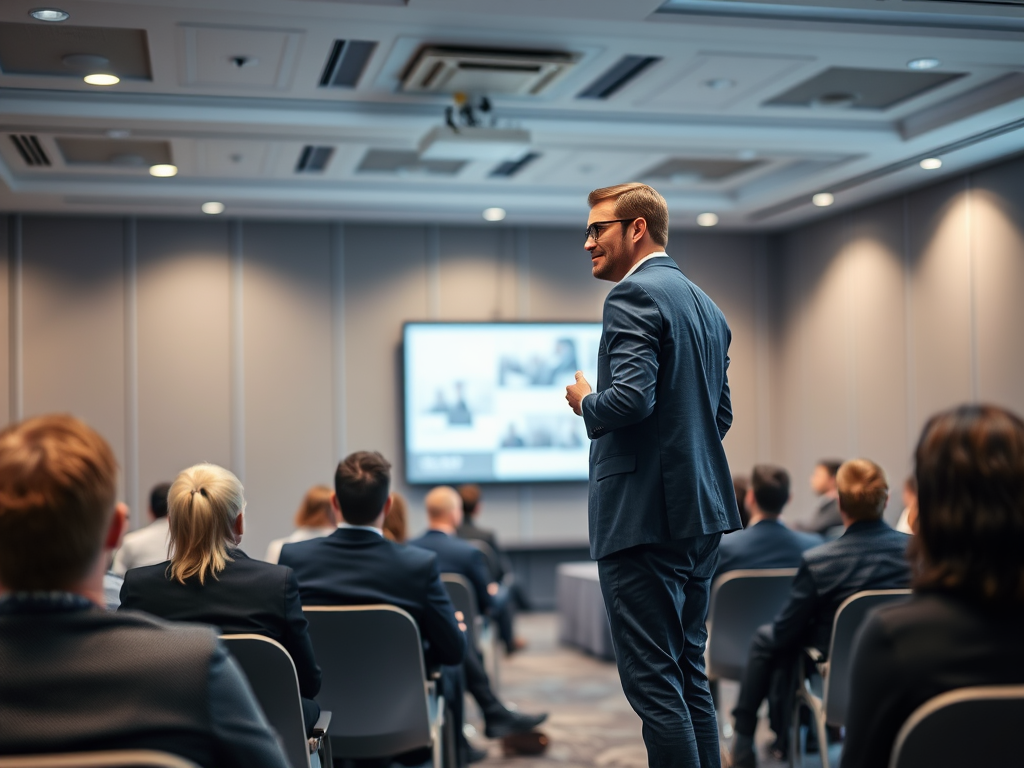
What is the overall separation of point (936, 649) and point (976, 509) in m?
0.19

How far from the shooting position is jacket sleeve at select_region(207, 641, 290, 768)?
1.21 meters

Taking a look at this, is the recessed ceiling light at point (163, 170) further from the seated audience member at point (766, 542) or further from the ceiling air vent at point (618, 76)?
the seated audience member at point (766, 542)

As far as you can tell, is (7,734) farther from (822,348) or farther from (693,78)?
(822,348)

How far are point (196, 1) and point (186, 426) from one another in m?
4.67

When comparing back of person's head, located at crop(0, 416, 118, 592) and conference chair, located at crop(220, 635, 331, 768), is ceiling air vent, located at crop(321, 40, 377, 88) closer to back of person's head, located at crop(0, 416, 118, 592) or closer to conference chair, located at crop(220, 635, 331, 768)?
conference chair, located at crop(220, 635, 331, 768)

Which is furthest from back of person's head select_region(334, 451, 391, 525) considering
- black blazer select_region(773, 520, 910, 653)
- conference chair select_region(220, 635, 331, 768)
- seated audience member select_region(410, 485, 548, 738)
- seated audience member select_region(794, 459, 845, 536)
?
seated audience member select_region(794, 459, 845, 536)

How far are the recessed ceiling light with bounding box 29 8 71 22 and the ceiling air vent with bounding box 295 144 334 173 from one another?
217 cm

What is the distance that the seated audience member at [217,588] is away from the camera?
229 centimetres

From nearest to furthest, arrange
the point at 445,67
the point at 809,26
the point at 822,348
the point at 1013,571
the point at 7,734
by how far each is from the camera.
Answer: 1. the point at 7,734
2. the point at 1013,571
3. the point at 809,26
4. the point at 445,67
5. the point at 822,348

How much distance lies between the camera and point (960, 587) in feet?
4.31

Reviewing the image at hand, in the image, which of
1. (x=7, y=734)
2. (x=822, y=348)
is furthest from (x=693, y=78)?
(x=7, y=734)

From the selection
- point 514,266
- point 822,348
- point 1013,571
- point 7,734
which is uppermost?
point 514,266

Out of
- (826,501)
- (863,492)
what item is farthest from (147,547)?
(826,501)

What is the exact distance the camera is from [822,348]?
8578 mm
